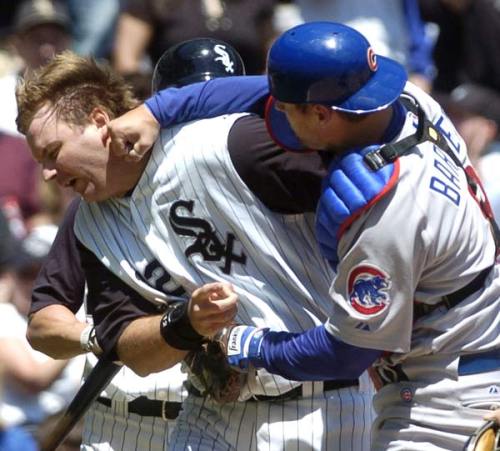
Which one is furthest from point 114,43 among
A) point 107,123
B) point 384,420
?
point 384,420

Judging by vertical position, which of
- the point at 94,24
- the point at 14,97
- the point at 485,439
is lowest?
the point at 485,439

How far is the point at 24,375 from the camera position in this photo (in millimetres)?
7082

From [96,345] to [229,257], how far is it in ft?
1.75

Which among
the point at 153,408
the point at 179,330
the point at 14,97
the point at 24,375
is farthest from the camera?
the point at 14,97

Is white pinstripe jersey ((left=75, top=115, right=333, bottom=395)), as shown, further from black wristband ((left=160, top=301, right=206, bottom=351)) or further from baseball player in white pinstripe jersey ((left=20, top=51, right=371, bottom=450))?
black wristband ((left=160, top=301, right=206, bottom=351))

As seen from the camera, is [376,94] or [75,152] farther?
[75,152]

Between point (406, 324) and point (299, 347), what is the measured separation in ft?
0.99

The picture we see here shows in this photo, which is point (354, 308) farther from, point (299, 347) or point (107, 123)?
point (107, 123)

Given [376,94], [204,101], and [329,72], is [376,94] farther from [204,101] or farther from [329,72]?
[204,101]

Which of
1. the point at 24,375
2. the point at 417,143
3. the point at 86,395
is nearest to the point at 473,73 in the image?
the point at 24,375

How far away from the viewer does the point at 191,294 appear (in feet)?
15.9

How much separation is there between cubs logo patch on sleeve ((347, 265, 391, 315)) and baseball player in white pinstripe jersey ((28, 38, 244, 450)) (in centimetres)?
106

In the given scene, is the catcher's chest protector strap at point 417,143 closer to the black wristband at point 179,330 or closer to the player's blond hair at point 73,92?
the black wristband at point 179,330

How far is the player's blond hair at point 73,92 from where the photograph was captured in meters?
4.98
